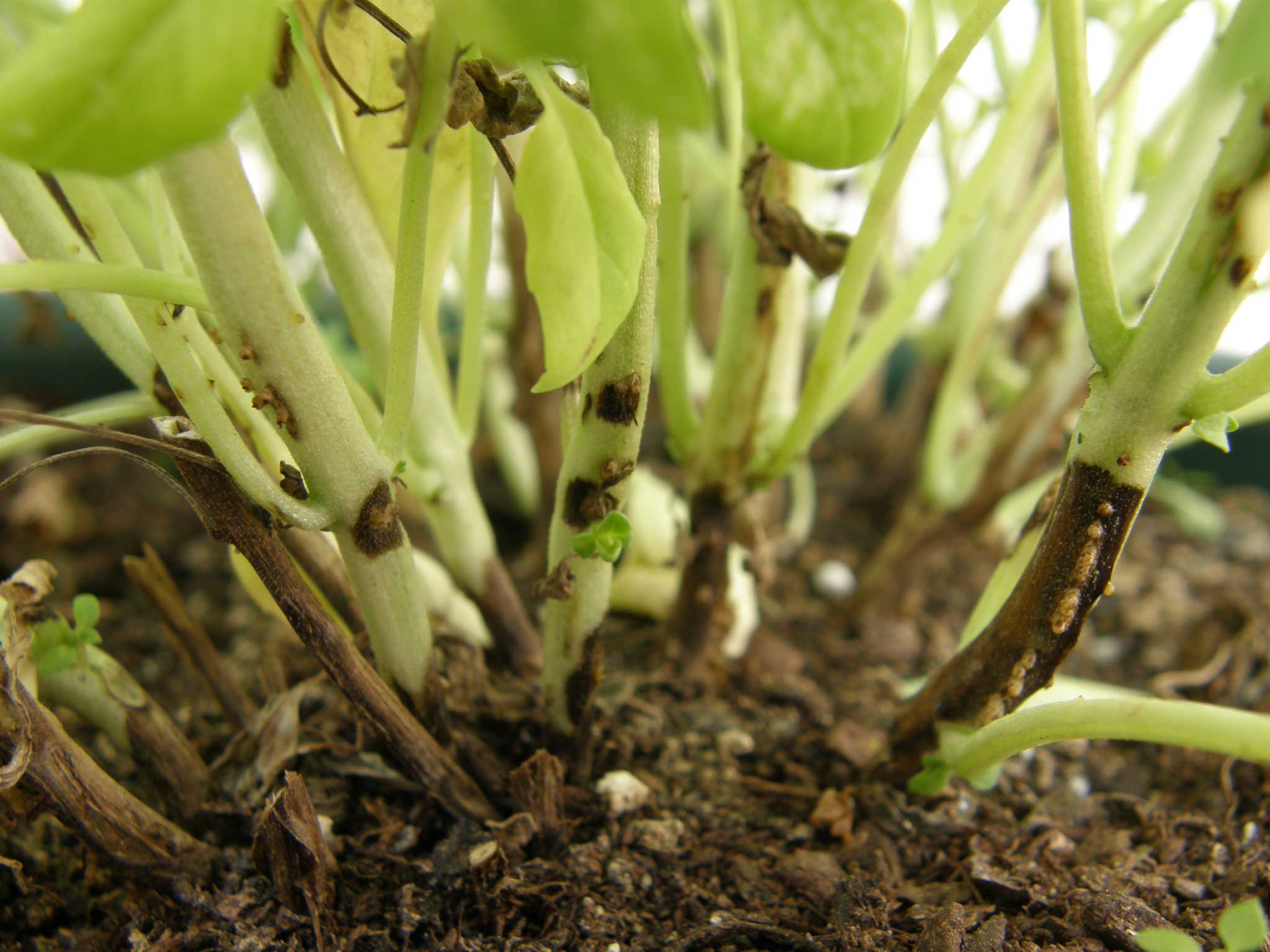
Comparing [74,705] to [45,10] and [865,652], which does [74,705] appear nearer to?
[45,10]

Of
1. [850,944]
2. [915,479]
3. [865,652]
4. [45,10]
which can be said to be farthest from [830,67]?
[915,479]

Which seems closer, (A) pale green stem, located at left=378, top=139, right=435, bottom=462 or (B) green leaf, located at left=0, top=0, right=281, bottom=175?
(B) green leaf, located at left=0, top=0, right=281, bottom=175

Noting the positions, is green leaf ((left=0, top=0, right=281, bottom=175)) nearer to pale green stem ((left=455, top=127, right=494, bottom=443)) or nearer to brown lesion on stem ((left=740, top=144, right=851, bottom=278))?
pale green stem ((left=455, top=127, right=494, bottom=443))

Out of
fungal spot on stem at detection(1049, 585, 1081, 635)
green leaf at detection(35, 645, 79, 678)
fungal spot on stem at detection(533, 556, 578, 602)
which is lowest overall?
green leaf at detection(35, 645, 79, 678)

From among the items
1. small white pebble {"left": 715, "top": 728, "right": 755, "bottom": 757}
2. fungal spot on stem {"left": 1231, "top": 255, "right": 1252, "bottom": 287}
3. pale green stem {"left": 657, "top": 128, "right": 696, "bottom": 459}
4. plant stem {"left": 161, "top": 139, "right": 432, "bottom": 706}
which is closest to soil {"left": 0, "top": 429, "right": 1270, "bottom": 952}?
small white pebble {"left": 715, "top": 728, "right": 755, "bottom": 757}

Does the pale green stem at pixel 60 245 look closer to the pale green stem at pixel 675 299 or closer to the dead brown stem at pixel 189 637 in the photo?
the dead brown stem at pixel 189 637

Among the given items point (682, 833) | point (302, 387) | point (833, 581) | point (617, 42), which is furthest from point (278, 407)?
point (833, 581)

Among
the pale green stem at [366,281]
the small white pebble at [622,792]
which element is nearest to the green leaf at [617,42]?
the pale green stem at [366,281]
